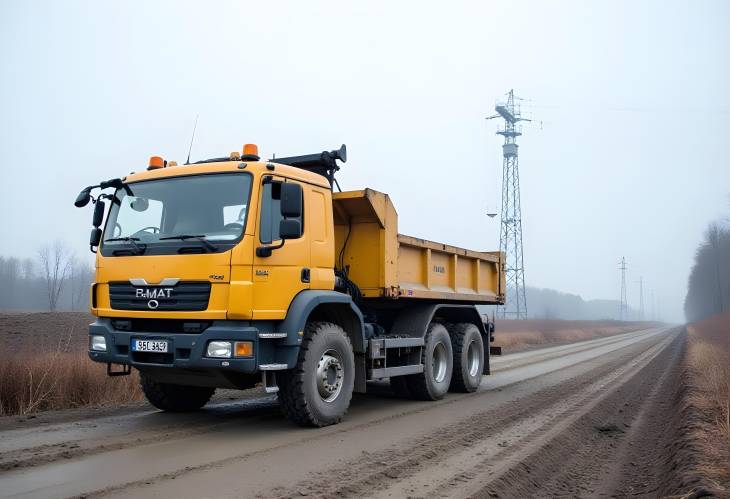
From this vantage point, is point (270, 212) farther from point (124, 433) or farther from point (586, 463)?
point (586, 463)

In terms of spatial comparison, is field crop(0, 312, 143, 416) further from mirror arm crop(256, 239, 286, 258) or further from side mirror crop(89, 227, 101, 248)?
mirror arm crop(256, 239, 286, 258)

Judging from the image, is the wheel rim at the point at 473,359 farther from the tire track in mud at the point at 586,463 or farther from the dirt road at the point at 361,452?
the tire track in mud at the point at 586,463

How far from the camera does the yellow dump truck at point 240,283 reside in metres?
6.31

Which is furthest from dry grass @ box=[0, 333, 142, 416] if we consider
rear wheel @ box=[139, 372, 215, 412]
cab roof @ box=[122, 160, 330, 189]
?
cab roof @ box=[122, 160, 330, 189]

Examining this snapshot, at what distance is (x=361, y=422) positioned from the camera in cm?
758

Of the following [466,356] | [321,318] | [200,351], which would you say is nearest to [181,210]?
[200,351]

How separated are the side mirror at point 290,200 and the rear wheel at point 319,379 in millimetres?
1399

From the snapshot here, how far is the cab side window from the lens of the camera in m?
6.59

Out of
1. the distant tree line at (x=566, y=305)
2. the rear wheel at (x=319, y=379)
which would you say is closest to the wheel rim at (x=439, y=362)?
the rear wheel at (x=319, y=379)

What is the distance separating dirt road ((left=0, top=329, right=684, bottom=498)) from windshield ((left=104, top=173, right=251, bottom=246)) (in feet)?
7.06

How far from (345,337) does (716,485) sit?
4.16m

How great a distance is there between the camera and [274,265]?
6.55 metres

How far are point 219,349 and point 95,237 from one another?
246 cm

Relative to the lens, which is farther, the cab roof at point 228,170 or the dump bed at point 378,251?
the dump bed at point 378,251
